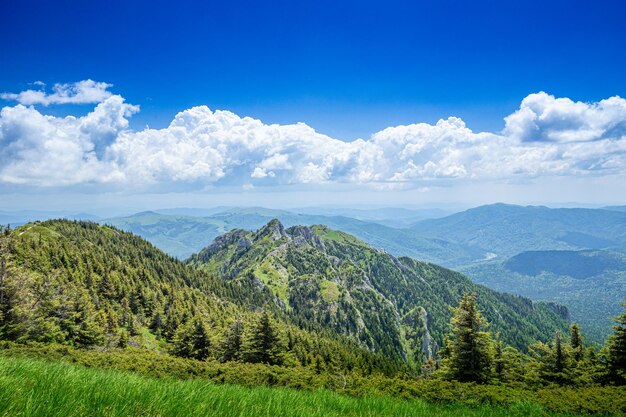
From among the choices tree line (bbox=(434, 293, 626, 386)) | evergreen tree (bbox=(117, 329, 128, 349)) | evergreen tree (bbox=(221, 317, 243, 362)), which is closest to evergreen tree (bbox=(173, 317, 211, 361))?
evergreen tree (bbox=(221, 317, 243, 362))

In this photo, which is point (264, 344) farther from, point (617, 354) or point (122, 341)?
point (617, 354)

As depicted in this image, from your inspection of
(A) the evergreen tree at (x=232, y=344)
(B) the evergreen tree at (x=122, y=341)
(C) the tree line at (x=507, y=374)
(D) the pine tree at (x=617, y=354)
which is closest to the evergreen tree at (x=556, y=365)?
(C) the tree line at (x=507, y=374)

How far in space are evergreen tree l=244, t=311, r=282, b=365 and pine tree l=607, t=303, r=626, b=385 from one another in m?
38.5

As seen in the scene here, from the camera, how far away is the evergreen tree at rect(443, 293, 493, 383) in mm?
38938

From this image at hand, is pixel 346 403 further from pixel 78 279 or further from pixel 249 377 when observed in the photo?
pixel 78 279

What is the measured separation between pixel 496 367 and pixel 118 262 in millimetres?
128846

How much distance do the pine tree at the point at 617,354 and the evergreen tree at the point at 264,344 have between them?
126 ft

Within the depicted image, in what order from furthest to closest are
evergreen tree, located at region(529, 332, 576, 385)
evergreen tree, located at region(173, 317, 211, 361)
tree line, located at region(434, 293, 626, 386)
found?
1. evergreen tree, located at region(173, 317, 211, 361)
2. evergreen tree, located at region(529, 332, 576, 385)
3. tree line, located at region(434, 293, 626, 386)

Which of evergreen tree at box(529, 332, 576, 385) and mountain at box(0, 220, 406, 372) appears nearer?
evergreen tree at box(529, 332, 576, 385)

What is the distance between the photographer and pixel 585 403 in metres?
15.5

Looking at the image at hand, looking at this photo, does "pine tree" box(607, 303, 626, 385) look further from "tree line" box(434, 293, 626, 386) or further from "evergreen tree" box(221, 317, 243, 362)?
"evergreen tree" box(221, 317, 243, 362)

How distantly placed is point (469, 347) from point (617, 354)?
1617 centimetres

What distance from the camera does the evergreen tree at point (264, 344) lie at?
46844 millimetres

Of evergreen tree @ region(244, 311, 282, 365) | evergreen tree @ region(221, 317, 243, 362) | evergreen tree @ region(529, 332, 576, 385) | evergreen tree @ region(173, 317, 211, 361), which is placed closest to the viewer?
evergreen tree @ region(529, 332, 576, 385)
